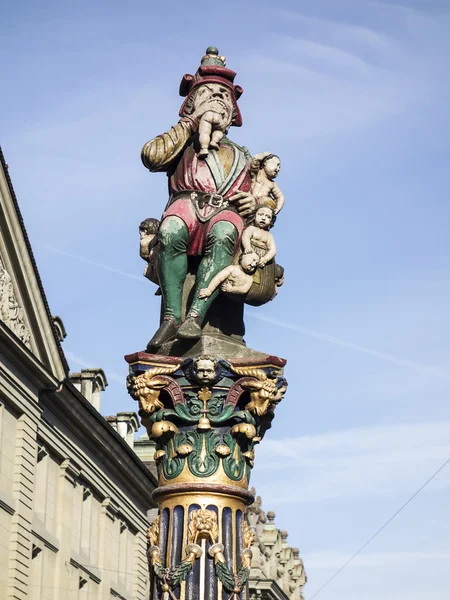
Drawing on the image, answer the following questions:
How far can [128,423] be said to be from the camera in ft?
185

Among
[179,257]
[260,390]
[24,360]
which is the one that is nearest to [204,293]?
[179,257]

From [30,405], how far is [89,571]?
8648mm

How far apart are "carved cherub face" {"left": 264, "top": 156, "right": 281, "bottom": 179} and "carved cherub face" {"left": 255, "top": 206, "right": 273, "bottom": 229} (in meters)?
0.41

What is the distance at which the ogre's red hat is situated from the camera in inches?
458

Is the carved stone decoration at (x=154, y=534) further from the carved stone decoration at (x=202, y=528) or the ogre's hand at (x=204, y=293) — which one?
the ogre's hand at (x=204, y=293)

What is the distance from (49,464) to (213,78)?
3335cm

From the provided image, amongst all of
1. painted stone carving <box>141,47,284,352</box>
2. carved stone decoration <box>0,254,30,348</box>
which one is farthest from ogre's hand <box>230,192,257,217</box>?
carved stone decoration <box>0,254,30,348</box>

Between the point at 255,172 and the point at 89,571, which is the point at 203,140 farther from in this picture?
the point at 89,571

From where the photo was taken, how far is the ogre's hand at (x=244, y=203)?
11000 mm

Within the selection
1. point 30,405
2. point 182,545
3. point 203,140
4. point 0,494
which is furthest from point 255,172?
point 30,405

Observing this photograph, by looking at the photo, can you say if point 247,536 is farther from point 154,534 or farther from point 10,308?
point 10,308

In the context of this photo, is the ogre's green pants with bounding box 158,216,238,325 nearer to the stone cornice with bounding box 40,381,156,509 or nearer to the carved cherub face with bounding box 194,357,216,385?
the carved cherub face with bounding box 194,357,216,385

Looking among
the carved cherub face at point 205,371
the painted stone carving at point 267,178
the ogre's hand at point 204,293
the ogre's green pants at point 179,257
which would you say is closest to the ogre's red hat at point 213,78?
the painted stone carving at point 267,178

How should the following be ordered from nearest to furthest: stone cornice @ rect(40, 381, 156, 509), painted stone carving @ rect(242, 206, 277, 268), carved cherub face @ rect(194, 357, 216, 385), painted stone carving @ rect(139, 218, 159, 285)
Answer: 1. carved cherub face @ rect(194, 357, 216, 385)
2. painted stone carving @ rect(242, 206, 277, 268)
3. painted stone carving @ rect(139, 218, 159, 285)
4. stone cornice @ rect(40, 381, 156, 509)
